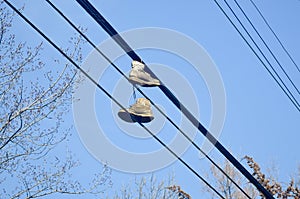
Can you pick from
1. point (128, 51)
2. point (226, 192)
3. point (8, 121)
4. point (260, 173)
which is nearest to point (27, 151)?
point (8, 121)

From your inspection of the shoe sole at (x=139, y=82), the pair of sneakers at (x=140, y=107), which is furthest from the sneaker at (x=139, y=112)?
the shoe sole at (x=139, y=82)

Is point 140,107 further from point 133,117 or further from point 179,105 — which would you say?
point 179,105

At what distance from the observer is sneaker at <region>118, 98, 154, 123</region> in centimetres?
372

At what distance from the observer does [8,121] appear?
7727 millimetres

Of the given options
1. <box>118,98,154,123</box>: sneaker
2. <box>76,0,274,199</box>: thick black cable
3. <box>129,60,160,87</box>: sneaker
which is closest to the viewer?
<box>76,0,274,199</box>: thick black cable

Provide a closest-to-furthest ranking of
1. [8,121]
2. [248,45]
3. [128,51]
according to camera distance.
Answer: [128,51]
[248,45]
[8,121]

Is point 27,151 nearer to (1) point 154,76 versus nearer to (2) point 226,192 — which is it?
(1) point 154,76

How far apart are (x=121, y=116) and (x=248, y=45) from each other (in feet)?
5.37

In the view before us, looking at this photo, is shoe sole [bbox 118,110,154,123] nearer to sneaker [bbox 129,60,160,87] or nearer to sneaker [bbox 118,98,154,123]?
sneaker [bbox 118,98,154,123]

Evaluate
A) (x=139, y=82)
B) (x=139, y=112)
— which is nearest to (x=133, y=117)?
(x=139, y=112)

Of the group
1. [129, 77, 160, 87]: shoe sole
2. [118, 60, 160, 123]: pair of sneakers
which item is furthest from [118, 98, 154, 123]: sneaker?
[129, 77, 160, 87]: shoe sole

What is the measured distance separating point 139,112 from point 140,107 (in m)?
0.05

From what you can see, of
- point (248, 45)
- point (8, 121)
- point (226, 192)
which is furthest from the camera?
point (226, 192)

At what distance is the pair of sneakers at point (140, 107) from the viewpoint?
3.54 m
